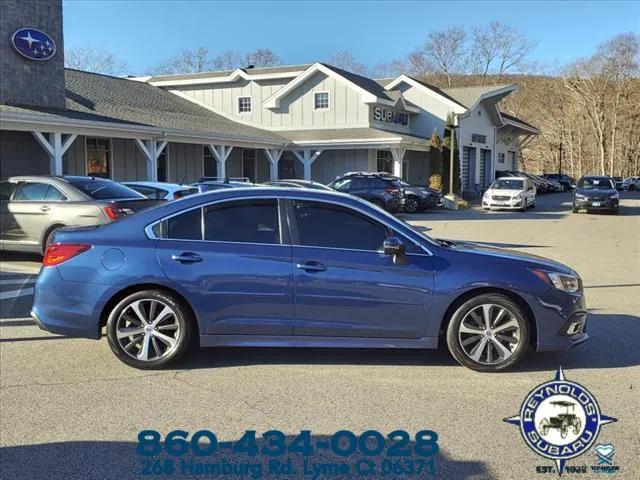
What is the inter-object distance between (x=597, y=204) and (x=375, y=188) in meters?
9.51

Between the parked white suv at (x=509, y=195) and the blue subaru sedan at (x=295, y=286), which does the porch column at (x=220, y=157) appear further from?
the blue subaru sedan at (x=295, y=286)

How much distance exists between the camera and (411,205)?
25.7 m

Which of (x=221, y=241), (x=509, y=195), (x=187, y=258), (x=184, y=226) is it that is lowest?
(x=187, y=258)

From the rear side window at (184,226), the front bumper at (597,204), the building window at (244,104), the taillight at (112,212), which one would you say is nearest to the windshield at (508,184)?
the front bumper at (597,204)

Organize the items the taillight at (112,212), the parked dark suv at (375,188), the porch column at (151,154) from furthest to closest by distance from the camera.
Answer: the parked dark suv at (375,188) → the porch column at (151,154) → the taillight at (112,212)

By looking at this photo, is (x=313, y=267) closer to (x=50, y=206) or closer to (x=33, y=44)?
(x=50, y=206)

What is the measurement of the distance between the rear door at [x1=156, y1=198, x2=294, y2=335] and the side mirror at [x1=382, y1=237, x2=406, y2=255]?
817mm

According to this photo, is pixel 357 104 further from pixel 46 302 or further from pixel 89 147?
pixel 46 302

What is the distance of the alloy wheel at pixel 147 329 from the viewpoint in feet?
17.5

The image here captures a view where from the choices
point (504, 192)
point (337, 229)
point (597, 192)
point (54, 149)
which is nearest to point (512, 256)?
point (337, 229)

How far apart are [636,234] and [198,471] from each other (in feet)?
59.0

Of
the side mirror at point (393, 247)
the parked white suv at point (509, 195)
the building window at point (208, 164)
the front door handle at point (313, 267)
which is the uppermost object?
the building window at point (208, 164)

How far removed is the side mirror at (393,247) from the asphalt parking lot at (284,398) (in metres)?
1.05

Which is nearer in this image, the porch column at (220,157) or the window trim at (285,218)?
the window trim at (285,218)
